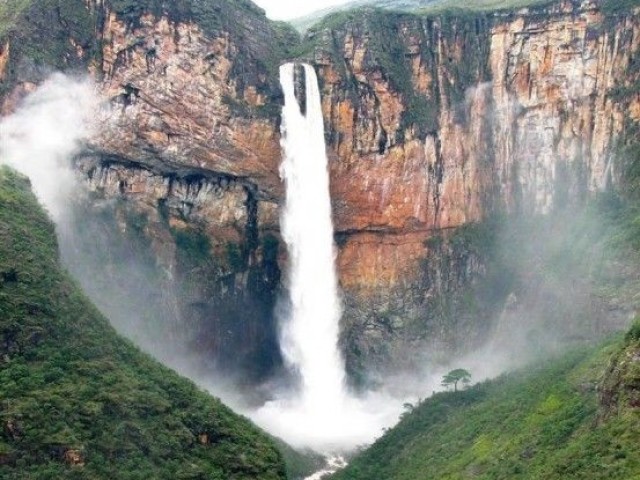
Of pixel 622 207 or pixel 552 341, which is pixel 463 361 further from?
pixel 622 207

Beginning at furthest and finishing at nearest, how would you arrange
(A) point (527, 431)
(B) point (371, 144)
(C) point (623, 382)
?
(B) point (371, 144) → (A) point (527, 431) → (C) point (623, 382)

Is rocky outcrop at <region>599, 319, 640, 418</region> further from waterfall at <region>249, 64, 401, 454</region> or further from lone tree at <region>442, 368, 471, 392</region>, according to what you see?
waterfall at <region>249, 64, 401, 454</region>

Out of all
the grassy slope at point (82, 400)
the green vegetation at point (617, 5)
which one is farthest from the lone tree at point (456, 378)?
the green vegetation at point (617, 5)

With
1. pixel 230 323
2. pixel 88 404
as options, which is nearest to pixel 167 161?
pixel 230 323

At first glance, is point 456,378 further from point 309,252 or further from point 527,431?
point 527,431

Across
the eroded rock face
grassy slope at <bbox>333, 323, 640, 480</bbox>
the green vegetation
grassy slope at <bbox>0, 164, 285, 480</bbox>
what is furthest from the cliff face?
grassy slope at <bbox>0, 164, 285, 480</bbox>

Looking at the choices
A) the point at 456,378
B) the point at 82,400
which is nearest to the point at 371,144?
the point at 456,378
